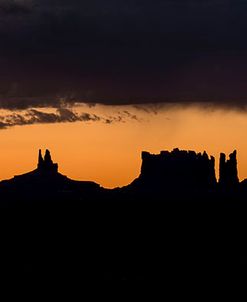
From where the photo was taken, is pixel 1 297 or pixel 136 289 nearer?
pixel 1 297

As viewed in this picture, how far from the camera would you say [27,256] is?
15512 centimetres

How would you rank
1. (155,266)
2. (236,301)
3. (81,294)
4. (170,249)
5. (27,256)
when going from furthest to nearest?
(170,249)
(27,256)
(155,266)
(81,294)
(236,301)

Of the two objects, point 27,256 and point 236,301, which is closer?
point 236,301

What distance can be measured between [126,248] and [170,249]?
7.07 m

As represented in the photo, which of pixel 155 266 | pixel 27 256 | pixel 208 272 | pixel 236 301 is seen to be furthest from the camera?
pixel 27 256

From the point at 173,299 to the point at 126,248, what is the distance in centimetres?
6416

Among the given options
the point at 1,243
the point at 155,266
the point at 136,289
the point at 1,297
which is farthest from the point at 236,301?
the point at 1,243

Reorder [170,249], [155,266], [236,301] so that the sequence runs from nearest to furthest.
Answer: [236,301] → [155,266] → [170,249]

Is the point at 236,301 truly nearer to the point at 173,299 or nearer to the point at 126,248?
the point at 173,299

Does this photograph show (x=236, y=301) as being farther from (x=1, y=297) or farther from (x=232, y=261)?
(x=232, y=261)

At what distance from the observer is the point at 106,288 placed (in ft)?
366

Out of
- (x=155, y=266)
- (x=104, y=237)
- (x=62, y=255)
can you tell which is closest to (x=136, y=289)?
(x=155, y=266)

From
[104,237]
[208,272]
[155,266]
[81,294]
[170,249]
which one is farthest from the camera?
[104,237]

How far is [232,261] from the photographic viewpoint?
141 meters
